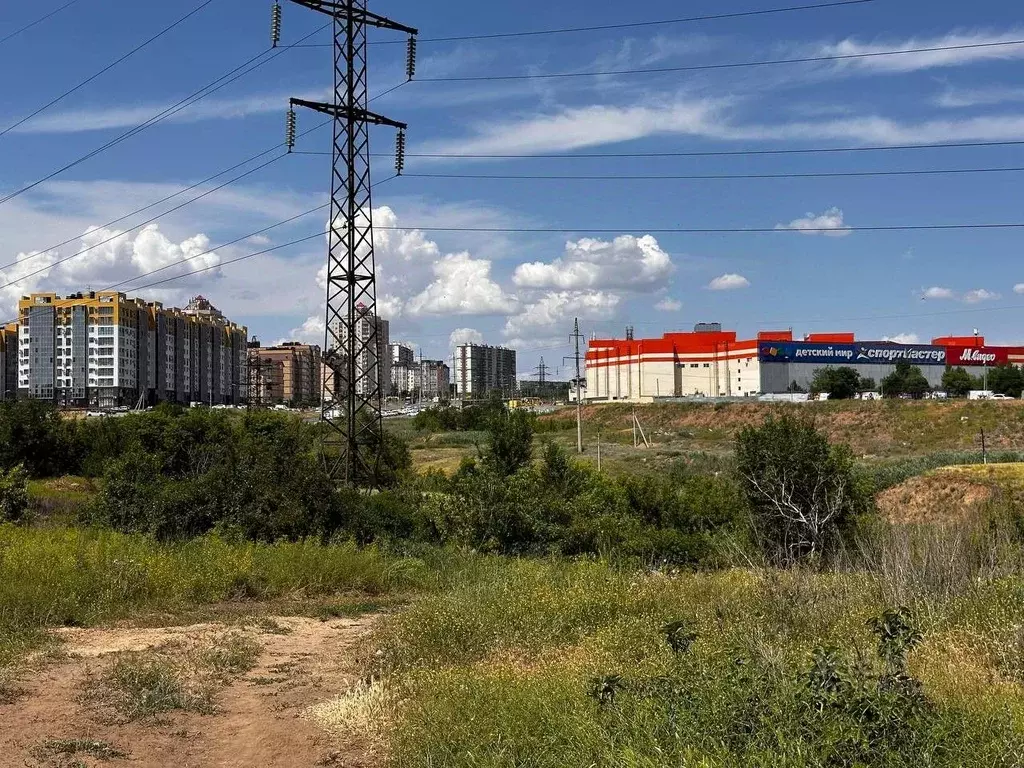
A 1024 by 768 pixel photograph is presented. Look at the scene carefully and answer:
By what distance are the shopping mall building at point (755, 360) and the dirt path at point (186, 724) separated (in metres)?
111

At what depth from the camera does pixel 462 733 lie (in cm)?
616

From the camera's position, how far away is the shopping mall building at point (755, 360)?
118 m

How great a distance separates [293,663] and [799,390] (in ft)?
376

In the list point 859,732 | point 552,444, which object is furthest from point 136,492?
point 859,732

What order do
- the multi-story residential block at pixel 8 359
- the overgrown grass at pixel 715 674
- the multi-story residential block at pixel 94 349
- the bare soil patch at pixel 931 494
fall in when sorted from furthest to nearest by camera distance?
the multi-story residential block at pixel 8 359, the multi-story residential block at pixel 94 349, the bare soil patch at pixel 931 494, the overgrown grass at pixel 715 674

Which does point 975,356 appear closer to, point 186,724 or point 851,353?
point 851,353

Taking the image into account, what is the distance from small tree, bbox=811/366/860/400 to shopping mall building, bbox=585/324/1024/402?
9321 millimetres

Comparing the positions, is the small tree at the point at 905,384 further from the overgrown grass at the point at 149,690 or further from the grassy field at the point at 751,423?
the overgrown grass at the point at 149,690

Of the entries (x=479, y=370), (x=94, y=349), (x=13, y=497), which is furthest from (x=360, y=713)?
(x=479, y=370)

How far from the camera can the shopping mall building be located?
11850 centimetres

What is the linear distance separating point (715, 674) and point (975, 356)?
14111cm

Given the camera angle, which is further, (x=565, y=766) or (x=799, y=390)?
(x=799, y=390)

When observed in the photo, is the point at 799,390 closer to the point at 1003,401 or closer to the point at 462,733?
the point at 1003,401

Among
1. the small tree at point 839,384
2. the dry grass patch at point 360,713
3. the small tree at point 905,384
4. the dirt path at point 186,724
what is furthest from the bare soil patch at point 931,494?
the small tree at point 905,384
